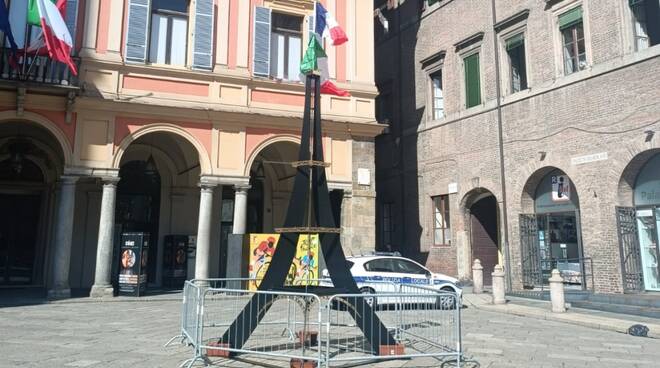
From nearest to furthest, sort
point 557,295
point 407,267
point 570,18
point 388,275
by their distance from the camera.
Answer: point 557,295 → point 388,275 → point 407,267 → point 570,18

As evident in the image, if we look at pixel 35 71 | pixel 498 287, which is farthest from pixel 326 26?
pixel 498 287

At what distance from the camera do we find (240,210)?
1497cm

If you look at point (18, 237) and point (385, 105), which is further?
point (385, 105)

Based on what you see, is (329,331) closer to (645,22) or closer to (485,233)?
(645,22)

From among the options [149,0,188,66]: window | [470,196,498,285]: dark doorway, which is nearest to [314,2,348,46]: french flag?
[149,0,188,66]: window

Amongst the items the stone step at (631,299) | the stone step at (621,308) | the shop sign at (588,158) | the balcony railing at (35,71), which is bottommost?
the stone step at (621,308)

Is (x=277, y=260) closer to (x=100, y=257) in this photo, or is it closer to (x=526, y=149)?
(x=100, y=257)

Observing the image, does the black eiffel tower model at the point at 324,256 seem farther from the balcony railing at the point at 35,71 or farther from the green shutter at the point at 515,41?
the green shutter at the point at 515,41

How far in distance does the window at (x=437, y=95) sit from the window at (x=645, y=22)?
7.46 m

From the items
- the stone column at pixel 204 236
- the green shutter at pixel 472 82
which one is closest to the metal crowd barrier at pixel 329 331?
the stone column at pixel 204 236

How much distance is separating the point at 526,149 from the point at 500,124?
52.7 inches

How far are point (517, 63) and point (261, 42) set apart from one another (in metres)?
8.34

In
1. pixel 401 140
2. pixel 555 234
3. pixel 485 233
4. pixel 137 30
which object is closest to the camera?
pixel 137 30

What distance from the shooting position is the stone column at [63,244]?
44.0 ft
